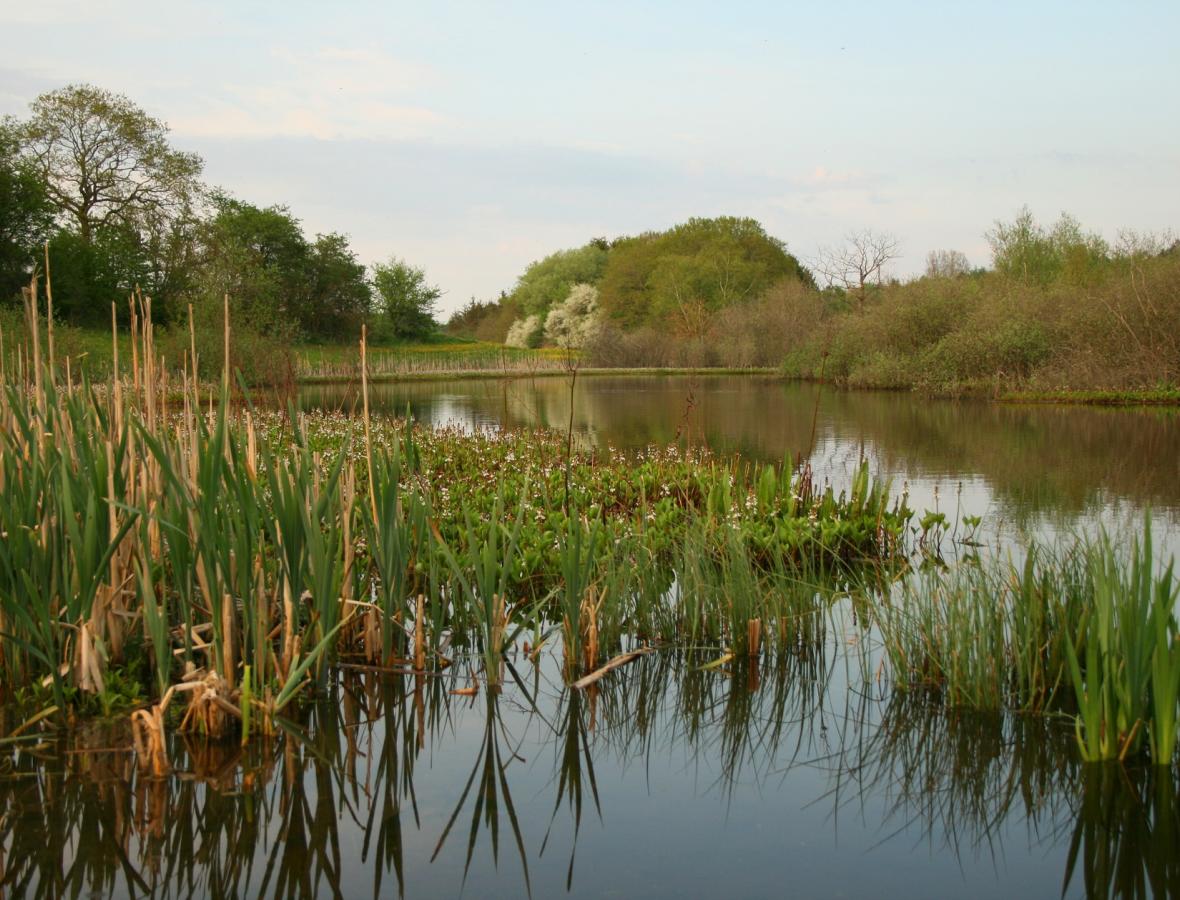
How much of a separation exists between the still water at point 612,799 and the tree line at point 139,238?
28.4 meters

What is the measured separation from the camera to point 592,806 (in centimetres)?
370

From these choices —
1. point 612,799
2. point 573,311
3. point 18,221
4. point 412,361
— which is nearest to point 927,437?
point 612,799

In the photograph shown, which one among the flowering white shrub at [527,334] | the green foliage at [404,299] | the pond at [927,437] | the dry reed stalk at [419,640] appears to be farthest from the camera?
the flowering white shrub at [527,334]

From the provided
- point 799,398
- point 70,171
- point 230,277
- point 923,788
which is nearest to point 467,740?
point 923,788

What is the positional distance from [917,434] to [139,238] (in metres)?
36.9

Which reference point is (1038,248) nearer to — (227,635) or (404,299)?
(404,299)

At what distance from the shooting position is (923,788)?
3.72 meters

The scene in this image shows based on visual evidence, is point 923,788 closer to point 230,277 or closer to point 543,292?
point 230,277

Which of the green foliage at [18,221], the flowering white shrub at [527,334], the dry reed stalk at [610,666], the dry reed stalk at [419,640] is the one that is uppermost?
the green foliage at [18,221]

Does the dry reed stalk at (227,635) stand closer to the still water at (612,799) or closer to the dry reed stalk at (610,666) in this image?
the still water at (612,799)

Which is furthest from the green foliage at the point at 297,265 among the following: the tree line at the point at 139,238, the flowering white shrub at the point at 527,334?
the flowering white shrub at the point at 527,334

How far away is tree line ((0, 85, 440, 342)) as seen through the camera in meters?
36.9

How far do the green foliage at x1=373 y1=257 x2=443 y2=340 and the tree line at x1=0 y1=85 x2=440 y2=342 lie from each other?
14.4 ft

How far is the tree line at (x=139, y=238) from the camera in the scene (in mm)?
36906
